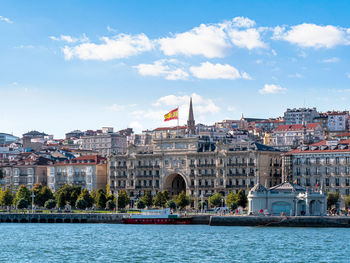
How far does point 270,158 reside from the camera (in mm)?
147250

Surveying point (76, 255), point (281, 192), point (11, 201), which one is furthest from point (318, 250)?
point (11, 201)

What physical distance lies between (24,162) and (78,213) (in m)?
48.8

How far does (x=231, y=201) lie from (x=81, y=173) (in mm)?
46637

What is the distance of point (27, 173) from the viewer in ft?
586

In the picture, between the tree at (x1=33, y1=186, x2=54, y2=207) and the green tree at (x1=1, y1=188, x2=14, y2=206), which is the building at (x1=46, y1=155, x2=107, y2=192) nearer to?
the tree at (x1=33, y1=186, x2=54, y2=207)

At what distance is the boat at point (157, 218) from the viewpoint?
12069cm

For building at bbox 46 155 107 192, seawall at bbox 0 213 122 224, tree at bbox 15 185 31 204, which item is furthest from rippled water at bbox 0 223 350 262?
building at bbox 46 155 107 192

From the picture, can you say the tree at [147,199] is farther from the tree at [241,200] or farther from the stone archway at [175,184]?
the tree at [241,200]

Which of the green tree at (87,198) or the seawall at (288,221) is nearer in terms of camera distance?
the seawall at (288,221)

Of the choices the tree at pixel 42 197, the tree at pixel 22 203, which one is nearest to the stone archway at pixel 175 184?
the tree at pixel 42 197

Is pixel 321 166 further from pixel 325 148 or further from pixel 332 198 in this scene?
pixel 332 198

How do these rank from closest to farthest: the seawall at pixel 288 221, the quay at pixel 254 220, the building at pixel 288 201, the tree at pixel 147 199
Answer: the seawall at pixel 288 221 → the quay at pixel 254 220 → the building at pixel 288 201 → the tree at pixel 147 199

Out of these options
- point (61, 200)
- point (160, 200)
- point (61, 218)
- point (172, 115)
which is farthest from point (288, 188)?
point (61, 200)

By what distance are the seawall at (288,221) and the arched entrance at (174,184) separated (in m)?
48.5
